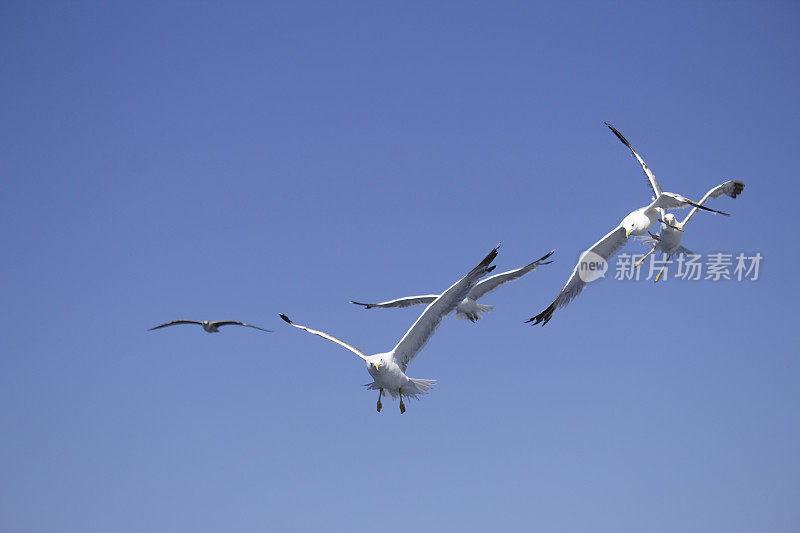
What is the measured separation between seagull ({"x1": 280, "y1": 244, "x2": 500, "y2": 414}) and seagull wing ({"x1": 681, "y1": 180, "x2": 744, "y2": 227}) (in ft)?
26.8

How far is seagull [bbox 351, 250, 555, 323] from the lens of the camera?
81.7 ft

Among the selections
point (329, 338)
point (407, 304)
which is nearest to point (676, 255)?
point (407, 304)

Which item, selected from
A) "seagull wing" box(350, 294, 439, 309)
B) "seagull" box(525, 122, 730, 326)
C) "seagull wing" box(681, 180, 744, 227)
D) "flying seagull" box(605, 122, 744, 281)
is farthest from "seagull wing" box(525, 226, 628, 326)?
"seagull wing" box(350, 294, 439, 309)

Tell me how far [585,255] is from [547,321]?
1.99m

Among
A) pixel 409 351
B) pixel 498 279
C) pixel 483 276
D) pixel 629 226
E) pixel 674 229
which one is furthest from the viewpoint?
pixel 498 279

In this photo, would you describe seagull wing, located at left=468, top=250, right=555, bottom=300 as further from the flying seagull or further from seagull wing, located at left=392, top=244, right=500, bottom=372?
seagull wing, located at left=392, top=244, right=500, bottom=372

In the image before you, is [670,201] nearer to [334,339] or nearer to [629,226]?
[629,226]

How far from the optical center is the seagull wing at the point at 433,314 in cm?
1752

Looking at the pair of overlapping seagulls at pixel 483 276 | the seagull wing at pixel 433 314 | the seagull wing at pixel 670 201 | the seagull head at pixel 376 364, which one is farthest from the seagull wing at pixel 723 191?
the seagull head at pixel 376 364

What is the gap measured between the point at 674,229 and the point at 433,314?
7.83 meters

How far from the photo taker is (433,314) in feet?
60.7

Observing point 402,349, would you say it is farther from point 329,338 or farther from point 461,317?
point 461,317

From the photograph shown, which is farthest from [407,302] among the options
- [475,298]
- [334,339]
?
[334,339]

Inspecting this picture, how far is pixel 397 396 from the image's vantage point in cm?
1956
